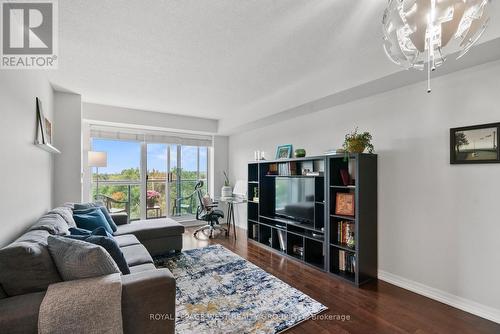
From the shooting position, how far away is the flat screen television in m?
3.44

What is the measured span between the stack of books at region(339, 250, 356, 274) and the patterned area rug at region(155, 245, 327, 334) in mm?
808

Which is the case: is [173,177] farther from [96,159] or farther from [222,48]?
[222,48]

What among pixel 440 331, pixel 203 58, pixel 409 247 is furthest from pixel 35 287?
pixel 409 247

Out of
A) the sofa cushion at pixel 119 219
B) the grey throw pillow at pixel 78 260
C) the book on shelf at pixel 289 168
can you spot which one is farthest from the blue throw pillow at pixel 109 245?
the book on shelf at pixel 289 168

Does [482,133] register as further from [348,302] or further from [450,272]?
[348,302]

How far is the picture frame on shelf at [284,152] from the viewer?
418 centimetres

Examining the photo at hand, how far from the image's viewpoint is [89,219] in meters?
2.78

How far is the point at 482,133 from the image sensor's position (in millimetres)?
2174

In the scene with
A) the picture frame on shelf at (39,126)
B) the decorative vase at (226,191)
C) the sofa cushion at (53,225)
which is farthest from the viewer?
the decorative vase at (226,191)

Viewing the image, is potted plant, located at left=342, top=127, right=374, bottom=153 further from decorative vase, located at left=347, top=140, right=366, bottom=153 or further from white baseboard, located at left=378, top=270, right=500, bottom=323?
white baseboard, located at left=378, top=270, right=500, bottom=323

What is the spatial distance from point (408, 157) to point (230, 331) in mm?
2537

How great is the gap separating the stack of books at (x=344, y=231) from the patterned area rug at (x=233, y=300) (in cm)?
91

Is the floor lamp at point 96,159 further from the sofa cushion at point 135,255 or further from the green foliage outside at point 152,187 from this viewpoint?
the sofa cushion at point 135,255

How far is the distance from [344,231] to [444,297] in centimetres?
109
